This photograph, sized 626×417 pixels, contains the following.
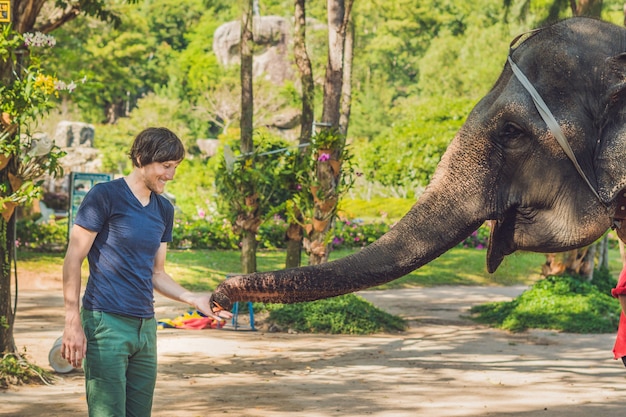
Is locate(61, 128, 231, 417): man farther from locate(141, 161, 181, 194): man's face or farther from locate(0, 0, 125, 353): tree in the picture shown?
locate(0, 0, 125, 353): tree

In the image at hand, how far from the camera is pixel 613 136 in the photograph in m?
3.31

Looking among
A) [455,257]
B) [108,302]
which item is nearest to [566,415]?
[108,302]

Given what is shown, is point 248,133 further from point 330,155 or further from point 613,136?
point 613,136

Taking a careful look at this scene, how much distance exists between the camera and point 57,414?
23.9 feet

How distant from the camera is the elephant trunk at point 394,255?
316 cm

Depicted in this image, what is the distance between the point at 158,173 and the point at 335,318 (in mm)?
8463

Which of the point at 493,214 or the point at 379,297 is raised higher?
the point at 493,214

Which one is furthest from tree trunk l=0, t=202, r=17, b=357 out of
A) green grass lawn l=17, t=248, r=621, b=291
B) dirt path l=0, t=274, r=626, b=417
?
green grass lawn l=17, t=248, r=621, b=291

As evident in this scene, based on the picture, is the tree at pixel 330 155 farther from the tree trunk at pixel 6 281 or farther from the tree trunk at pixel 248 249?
the tree trunk at pixel 6 281

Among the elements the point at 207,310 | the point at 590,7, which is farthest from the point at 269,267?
the point at 207,310

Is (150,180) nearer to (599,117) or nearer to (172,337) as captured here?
(599,117)

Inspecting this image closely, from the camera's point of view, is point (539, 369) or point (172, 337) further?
point (172, 337)

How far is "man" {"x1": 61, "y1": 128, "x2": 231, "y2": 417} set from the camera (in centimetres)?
436

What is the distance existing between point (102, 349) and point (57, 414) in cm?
318
